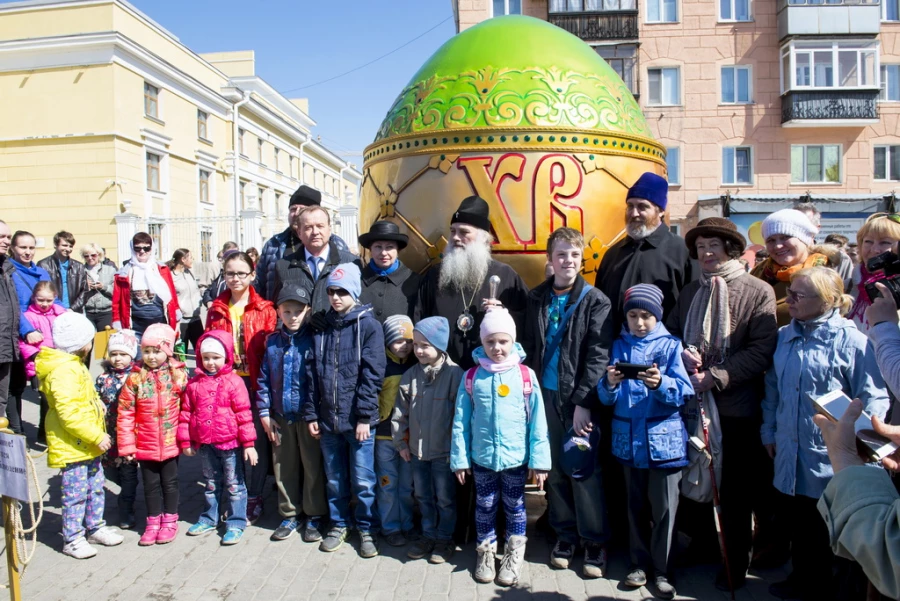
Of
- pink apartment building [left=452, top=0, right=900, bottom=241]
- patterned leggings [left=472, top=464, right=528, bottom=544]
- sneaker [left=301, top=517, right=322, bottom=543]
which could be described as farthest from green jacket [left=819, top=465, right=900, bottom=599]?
pink apartment building [left=452, top=0, right=900, bottom=241]

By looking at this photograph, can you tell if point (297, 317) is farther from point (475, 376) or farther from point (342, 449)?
point (475, 376)

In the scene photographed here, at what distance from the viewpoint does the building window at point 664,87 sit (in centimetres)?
1980

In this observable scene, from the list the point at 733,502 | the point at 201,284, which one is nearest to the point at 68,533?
the point at 733,502

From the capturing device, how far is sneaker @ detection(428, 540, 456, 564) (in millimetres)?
3551

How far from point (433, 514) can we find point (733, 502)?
5.41ft

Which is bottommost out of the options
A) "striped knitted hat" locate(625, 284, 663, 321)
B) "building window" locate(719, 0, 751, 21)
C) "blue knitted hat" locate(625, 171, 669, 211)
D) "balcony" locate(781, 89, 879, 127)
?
"striped knitted hat" locate(625, 284, 663, 321)

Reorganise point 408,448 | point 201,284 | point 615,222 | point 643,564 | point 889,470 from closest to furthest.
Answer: point 889,470 → point 643,564 → point 408,448 → point 615,222 → point 201,284

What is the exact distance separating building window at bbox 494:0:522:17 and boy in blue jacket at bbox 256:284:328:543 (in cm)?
1832

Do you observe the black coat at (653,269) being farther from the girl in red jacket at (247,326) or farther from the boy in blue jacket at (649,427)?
the girl in red jacket at (247,326)

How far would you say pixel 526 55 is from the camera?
435 centimetres

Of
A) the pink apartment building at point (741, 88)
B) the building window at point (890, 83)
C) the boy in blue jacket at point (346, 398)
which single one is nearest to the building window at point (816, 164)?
the pink apartment building at point (741, 88)

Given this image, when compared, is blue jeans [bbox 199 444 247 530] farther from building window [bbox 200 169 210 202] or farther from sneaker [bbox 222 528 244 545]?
building window [bbox 200 169 210 202]

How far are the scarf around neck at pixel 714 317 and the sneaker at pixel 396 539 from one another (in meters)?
2.02

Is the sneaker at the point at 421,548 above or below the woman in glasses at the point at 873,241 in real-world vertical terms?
below
